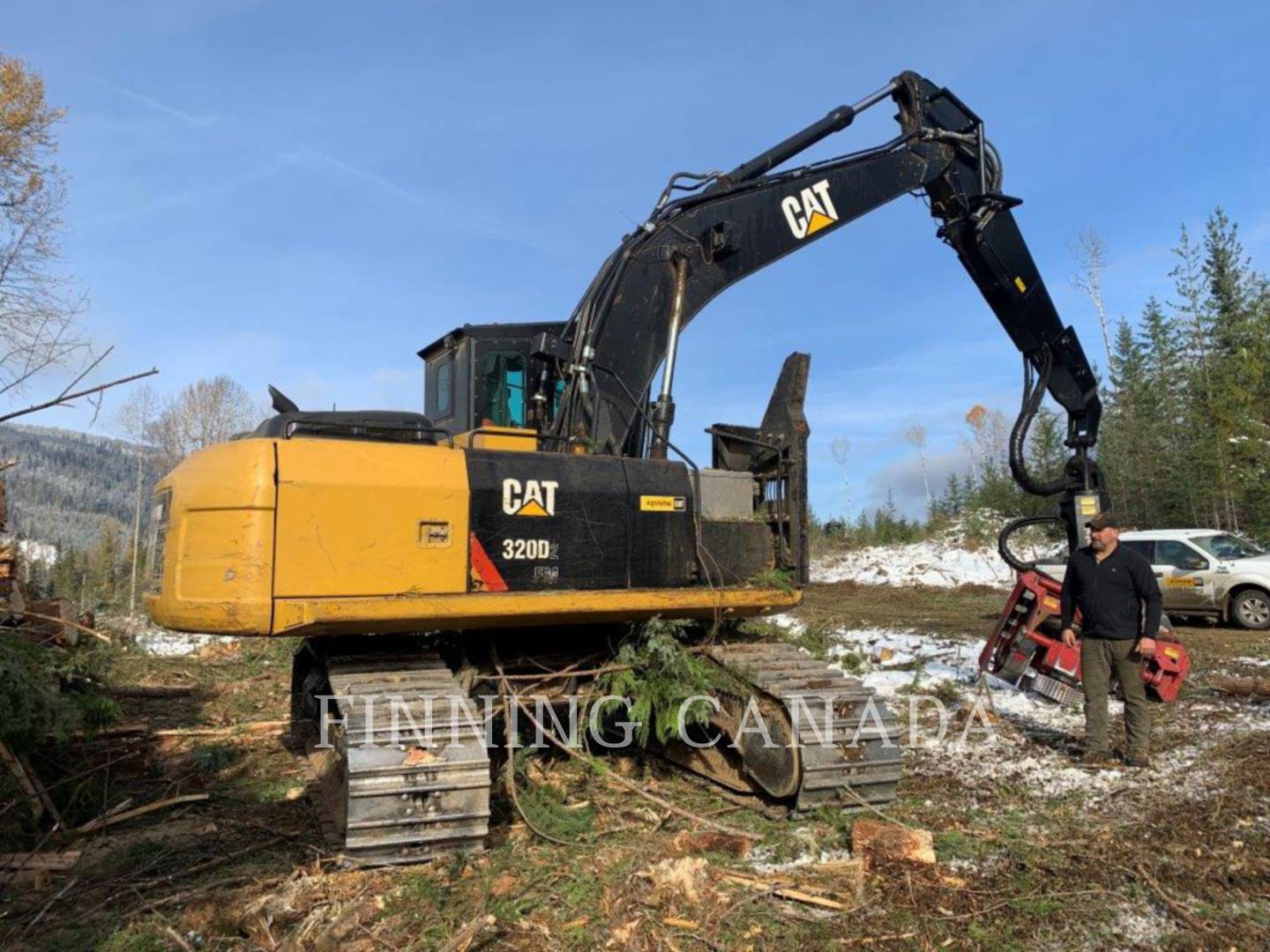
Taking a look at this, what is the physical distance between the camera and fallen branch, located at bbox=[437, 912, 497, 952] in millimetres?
3555

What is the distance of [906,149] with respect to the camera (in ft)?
25.6

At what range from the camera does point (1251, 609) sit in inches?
590

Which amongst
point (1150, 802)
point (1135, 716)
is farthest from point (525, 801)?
point (1135, 716)

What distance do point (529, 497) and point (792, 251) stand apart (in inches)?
124

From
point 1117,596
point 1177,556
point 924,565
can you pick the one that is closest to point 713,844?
point 1117,596

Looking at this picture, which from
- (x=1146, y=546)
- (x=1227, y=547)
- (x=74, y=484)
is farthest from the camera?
(x=74, y=484)

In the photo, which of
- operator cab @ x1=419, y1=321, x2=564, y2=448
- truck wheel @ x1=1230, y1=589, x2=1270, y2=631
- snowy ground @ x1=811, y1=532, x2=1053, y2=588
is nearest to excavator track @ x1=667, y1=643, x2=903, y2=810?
operator cab @ x1=419, y1=321, x2=564, y2=448

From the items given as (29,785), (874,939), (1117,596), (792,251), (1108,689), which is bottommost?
(874,939)

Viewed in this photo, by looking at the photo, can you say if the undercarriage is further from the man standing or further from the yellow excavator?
the man standing

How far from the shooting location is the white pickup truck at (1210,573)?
14977 mm

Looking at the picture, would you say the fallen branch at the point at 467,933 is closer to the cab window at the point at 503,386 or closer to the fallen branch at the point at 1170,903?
the fallen branch at the point at 1170,903

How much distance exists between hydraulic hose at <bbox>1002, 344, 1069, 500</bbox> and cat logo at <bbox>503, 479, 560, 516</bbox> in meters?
4.42

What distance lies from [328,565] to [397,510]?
1.42 feet

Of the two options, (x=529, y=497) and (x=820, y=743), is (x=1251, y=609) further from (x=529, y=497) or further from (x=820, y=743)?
(x=529, y=497)
